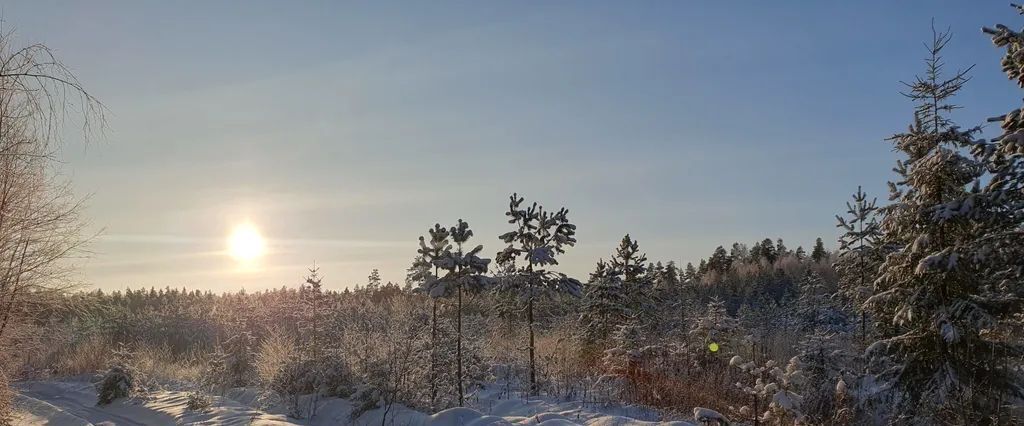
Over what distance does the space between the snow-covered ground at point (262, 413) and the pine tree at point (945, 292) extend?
3474 millimetres

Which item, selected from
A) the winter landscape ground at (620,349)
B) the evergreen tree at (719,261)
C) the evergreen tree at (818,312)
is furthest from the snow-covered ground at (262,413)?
the evergreen tree at (719,261)

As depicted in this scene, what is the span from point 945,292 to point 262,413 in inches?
453

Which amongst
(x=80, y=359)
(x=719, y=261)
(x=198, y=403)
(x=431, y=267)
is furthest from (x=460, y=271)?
(x=719, y=261)

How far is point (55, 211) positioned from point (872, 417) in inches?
586

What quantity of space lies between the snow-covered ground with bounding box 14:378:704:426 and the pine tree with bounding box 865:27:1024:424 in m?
3.47

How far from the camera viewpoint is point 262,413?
12352 millimetres

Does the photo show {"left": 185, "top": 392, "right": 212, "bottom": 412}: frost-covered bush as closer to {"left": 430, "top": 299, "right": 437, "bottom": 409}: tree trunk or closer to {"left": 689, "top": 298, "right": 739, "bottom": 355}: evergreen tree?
{"left": 430, "top": 299, "right": 437, "bottom": 409}: tree trunk

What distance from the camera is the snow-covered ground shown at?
33.8 feet

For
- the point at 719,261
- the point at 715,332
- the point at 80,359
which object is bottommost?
the point at 80,359

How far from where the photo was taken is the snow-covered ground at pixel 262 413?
33.8 feet

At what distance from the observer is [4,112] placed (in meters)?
8.18

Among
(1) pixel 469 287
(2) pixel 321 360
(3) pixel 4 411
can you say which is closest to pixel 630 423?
(1) pixel 469 287

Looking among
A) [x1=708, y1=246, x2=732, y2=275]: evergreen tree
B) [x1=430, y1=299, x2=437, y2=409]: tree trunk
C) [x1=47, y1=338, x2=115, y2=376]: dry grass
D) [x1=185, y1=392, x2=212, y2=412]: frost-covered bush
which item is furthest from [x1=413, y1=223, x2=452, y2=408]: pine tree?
[x1=708, y1=246, x2=732, y2=275]: evergreen tree

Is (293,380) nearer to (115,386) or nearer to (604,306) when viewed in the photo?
(115,386)
